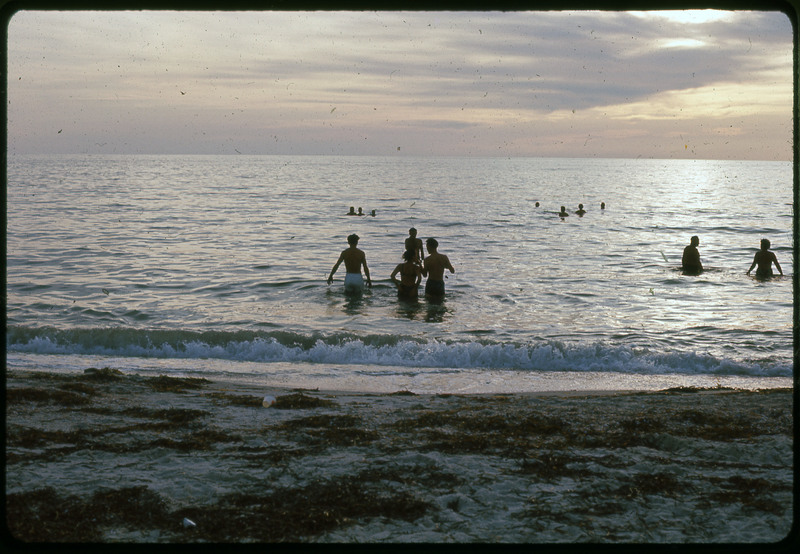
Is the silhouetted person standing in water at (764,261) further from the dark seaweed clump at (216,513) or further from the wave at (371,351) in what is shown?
the dark seaweed clump at (216,513)

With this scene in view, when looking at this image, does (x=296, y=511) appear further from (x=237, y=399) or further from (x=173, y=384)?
(x=173, y=384)

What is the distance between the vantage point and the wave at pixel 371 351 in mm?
10969

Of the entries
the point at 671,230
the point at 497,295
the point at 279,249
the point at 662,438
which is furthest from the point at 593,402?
the point at 671,230

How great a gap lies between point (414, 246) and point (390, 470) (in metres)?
10.9

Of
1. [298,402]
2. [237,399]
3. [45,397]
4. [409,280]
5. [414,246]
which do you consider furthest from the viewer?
[409,280]

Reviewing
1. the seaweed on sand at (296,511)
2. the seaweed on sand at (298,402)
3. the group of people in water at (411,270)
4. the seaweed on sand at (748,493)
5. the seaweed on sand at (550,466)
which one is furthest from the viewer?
the group of people in water at (411,270)

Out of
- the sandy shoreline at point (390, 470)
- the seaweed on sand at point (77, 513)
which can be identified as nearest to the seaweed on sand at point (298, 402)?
the sandy shoreline at point (390, 470)

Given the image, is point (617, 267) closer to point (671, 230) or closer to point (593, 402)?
point (671, 230)

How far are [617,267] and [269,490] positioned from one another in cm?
2067

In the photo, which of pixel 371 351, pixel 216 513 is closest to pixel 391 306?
pixel 371 351

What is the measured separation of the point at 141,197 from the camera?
159 ft

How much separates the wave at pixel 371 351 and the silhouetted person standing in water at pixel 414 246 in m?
3.27

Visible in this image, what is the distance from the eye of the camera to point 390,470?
15.1ft

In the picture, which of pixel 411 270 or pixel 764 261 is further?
pixel 764 261
